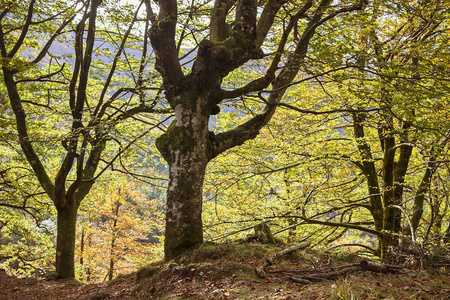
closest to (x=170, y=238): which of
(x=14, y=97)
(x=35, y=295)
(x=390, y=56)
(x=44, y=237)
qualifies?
(x=35, y=295)

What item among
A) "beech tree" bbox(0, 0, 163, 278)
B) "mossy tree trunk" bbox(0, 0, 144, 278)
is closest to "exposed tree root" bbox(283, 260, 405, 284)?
"beech tree" bbox(0, 0, 163, 278)

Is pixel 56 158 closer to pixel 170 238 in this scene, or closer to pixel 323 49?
pixel 170 238

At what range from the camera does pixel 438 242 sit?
3.66m

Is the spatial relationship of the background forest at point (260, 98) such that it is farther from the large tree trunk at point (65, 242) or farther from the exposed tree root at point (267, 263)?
the exposed tree root at point (267, 263)

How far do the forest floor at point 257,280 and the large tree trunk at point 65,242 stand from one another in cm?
228

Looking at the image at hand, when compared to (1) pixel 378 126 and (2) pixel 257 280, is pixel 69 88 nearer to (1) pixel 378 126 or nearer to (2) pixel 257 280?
(2) pixel 257 280

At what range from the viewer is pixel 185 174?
4.43 m

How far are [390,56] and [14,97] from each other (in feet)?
27.6

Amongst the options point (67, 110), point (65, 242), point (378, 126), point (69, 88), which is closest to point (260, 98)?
point (378, 126)

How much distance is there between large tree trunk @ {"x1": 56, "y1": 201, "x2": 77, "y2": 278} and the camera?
7102 millimetres

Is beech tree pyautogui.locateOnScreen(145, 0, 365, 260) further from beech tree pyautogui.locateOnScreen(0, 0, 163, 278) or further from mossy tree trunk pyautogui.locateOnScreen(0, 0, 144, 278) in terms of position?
mossy tree trunk pyautogui.locateOnScreen(0, 0, 144, 278)

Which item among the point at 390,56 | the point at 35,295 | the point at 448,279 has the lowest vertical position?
the point at 35,295

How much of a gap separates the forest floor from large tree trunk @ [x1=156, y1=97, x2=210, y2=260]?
1.10 feet

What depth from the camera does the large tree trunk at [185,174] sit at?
4340 millimetres
